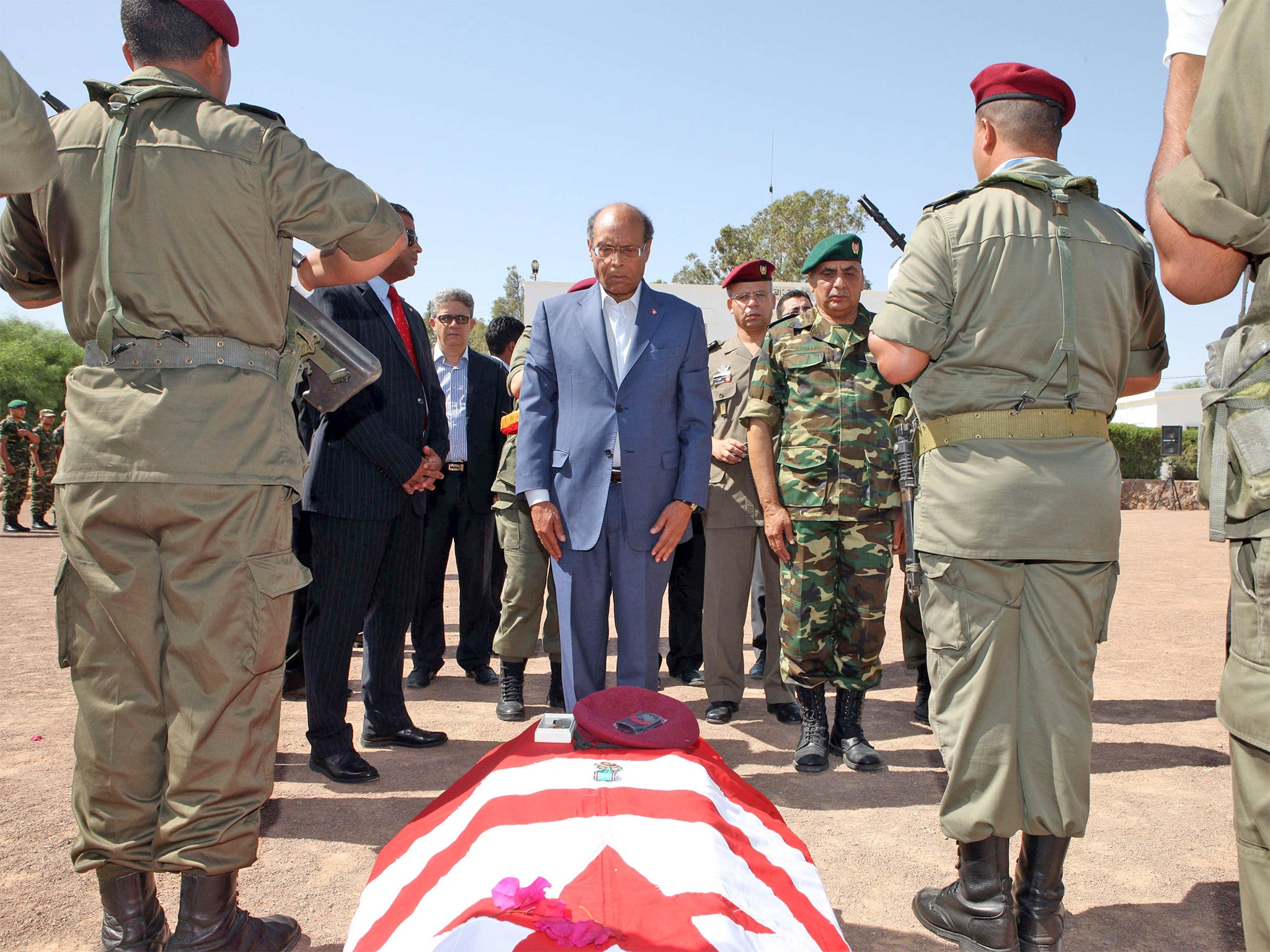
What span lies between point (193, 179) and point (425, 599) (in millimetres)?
3544

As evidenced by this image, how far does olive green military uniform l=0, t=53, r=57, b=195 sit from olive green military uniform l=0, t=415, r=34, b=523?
1647cm

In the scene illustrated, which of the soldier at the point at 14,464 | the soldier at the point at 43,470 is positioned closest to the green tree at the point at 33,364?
the soldier at the point at 43,470

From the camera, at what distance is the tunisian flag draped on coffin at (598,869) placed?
1557 mm

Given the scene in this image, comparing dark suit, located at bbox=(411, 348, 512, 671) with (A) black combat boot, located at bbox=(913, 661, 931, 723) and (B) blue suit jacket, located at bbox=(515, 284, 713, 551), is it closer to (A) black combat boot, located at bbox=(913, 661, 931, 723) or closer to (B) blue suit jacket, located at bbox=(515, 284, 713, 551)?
(B) blue suit jacket, located at bbox=(515, 284, 713, 551)

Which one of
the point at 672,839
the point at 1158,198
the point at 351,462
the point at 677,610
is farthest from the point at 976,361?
the point at 677,610

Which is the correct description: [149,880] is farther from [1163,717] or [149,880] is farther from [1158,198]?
[1163,717]

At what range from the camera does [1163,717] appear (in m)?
4.70

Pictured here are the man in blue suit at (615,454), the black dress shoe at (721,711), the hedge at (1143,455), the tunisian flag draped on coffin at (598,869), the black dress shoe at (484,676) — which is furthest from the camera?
the hedge at (1143,455)

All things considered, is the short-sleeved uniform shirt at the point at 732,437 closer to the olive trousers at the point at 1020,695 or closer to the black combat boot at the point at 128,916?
the olive trousers at the point at 1020,695

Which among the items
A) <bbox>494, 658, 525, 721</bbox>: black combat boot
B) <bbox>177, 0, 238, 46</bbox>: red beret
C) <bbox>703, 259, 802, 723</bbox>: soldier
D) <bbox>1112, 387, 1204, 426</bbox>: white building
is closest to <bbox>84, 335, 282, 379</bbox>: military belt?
<bbox>177, 0, 238, 46</bbox>: red beret

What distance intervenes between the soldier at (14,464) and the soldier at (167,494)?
15968mm

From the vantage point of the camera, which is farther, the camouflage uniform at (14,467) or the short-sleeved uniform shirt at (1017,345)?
the camouflage uniform at (14,467)

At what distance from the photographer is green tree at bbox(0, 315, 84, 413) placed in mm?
37281

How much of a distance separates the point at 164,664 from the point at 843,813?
8.11 ft
